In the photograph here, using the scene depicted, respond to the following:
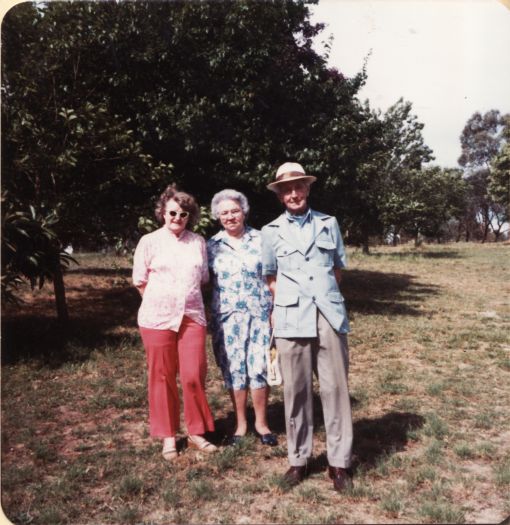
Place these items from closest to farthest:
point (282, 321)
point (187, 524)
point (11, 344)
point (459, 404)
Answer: point (187, 524) → point (282, 321) → point (459, 404) → point (11, 344)

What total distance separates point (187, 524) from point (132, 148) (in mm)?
5651

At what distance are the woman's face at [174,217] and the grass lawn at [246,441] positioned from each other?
195cm

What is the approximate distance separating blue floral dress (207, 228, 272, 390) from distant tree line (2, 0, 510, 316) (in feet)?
8.81

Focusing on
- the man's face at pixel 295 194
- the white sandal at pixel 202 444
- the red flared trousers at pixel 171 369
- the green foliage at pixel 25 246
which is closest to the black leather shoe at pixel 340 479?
the white sandal at pixel 202 444

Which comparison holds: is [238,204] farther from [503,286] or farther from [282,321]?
[503,286]

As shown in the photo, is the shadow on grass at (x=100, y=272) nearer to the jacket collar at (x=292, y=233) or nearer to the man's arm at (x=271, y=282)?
the man's arm at (x=271, y=282)

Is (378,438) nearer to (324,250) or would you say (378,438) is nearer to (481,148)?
(324,250)

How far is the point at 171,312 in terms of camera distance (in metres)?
3.77

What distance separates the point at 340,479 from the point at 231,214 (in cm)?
223

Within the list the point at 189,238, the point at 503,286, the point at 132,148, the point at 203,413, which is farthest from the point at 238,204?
the point at 503,286

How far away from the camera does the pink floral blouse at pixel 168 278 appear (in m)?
3.76

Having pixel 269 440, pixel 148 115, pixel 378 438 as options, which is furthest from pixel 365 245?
pixel 269 440

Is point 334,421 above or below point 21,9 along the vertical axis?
below

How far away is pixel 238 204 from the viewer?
3980mm
